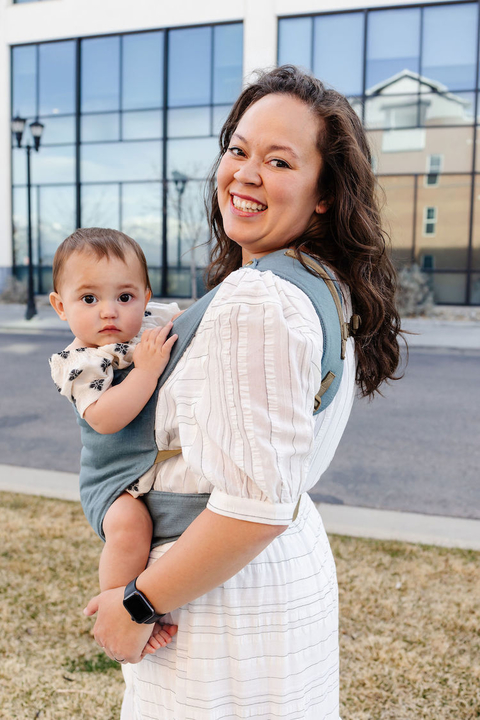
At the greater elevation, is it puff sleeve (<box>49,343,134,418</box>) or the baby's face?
the baby's face

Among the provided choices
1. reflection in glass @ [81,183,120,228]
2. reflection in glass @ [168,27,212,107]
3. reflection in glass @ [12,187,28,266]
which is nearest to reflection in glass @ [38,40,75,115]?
reflection in glass @ [81,183,120,228]

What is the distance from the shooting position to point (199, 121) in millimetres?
22938

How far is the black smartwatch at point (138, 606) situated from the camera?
1.22 m

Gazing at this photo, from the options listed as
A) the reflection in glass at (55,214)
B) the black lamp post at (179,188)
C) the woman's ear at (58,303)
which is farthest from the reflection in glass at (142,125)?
the woman's ear at (58,303)

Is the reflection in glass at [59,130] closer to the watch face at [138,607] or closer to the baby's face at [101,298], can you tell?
the baby's face at [101,298]

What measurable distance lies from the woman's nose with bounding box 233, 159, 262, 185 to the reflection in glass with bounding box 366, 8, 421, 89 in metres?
21.6

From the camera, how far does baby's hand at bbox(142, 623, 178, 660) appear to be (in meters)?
1.32

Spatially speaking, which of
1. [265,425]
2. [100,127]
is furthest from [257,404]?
[100,127]

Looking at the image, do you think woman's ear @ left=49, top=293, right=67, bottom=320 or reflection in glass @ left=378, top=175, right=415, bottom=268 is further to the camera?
reflection in glass @ left=378, top=175, right=415, bottom=268

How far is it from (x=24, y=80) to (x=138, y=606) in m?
27.3

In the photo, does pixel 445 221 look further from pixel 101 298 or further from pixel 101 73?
pixel 101 298

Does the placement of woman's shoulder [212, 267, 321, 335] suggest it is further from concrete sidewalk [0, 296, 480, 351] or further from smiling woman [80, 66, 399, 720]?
concrete sidewalk [0, 296, 480, 351]

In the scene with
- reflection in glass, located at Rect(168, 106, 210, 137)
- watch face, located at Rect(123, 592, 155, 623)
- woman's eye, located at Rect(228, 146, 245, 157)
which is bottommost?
watch face, located at Rect(123, 592, 155, 623)

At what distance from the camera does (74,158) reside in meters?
24.7
